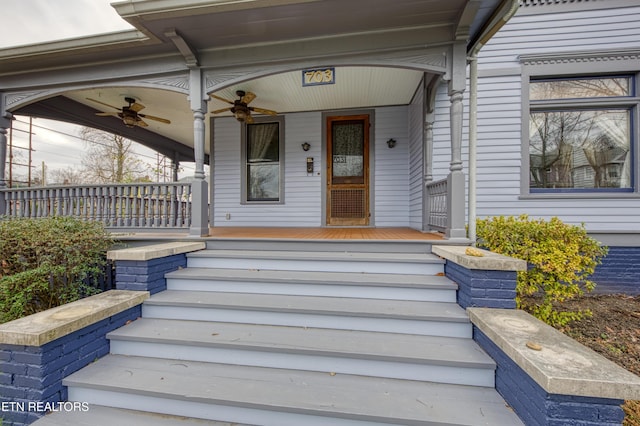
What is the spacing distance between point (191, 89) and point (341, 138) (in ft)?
9.96

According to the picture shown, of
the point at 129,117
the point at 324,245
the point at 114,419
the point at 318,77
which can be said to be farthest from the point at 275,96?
the point at 114,419

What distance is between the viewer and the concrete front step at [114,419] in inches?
64.0

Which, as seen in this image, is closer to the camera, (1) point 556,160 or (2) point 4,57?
(2) point 4,57

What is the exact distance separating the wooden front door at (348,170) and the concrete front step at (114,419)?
4.24m

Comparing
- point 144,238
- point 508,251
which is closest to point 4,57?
point 144,238

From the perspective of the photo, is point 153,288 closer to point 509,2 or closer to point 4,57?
point 4,57

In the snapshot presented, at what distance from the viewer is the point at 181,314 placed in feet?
7.99

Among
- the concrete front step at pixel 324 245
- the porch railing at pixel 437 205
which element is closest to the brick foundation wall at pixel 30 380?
the concrete front step at pixel 324 245

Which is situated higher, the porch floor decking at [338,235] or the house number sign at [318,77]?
the house number sign at [318,77]

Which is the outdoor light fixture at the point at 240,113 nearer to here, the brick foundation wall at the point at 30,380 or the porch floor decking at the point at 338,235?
the porch floor decking at the point at 338,235

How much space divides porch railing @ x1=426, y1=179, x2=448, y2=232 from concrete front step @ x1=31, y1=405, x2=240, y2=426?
3002 millimetres

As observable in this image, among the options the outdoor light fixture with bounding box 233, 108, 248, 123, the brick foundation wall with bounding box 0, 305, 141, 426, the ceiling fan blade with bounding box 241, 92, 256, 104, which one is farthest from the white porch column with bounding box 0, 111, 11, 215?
the brick foundation wall with bounding box 0, 305, 141, 426

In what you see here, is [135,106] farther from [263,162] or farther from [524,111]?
[524,111]

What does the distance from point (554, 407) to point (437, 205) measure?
269 centimetres
